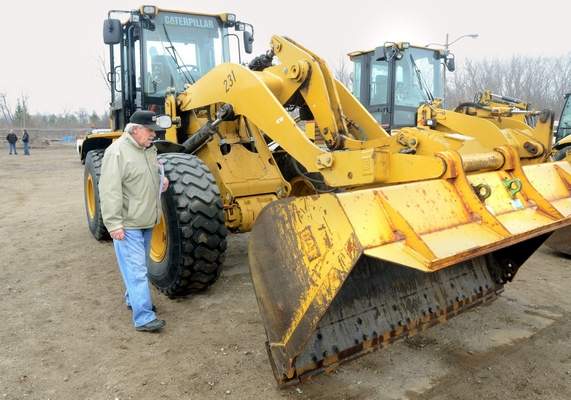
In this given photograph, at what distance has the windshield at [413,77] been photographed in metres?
9.59

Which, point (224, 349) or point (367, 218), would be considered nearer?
point (367, 218)

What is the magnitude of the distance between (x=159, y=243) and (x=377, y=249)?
2685mm

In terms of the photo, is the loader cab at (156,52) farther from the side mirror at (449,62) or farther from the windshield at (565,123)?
the windshield at (565,123)

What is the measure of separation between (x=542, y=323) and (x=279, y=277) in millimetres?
2294

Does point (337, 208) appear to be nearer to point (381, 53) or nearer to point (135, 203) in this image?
point (135, 203)

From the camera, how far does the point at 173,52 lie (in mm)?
5902

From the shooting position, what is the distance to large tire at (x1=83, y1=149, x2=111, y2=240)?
6262 mm

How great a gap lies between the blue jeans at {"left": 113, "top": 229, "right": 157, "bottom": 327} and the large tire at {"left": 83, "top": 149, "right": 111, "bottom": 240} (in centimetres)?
259

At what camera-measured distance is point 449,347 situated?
350cm

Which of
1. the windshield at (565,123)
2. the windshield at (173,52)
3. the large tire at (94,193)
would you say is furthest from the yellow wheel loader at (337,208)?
the windshield at (565,123)

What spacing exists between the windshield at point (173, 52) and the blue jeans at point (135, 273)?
2636 millimetres

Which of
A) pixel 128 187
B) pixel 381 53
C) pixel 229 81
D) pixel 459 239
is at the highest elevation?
pixel 381 53

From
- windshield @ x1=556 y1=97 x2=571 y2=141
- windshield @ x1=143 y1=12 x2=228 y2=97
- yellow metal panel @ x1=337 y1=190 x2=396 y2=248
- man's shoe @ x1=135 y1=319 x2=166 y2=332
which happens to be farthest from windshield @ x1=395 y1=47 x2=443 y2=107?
yellow metal panel @ x1=337 y1=190 x2=396 y2=248

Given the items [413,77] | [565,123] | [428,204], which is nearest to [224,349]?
[428,204]
